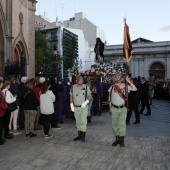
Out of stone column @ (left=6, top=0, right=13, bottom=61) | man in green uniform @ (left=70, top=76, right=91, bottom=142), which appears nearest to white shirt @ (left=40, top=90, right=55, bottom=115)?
man in green uniform @ (left=70, top=76, right=91, bottom=142)

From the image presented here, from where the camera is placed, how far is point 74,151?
6.46 m

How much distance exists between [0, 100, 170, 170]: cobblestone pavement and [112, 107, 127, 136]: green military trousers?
1.36 ft

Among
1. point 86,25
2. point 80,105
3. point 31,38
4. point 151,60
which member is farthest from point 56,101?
point 86,25

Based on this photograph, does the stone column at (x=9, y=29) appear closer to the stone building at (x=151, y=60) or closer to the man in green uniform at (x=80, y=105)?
the man in green uniform at (x=80, y=105)

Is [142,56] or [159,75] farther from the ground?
[142,56]

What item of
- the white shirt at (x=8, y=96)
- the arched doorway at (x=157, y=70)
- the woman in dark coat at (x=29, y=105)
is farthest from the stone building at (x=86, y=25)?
the white shirt at (x=8, y=96)

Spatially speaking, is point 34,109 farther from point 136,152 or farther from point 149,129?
point 149,129

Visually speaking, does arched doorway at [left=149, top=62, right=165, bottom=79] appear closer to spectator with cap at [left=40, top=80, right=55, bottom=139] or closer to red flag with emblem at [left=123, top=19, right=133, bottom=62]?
red flag with emblem at [left=123, top=19, right=133, bottom=62]

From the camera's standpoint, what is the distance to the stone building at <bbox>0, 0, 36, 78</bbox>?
16.2 m

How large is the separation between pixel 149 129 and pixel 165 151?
294 centimetres

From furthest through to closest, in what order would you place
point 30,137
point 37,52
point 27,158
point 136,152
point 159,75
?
point 159,75 → point 37,52 → point 30,137 → point 136,152 → point 27,158

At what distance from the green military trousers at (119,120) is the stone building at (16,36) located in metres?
9.88

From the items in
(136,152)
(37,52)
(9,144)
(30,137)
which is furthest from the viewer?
(37,52)

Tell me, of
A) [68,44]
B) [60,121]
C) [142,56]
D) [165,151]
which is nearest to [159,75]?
[142,56]
